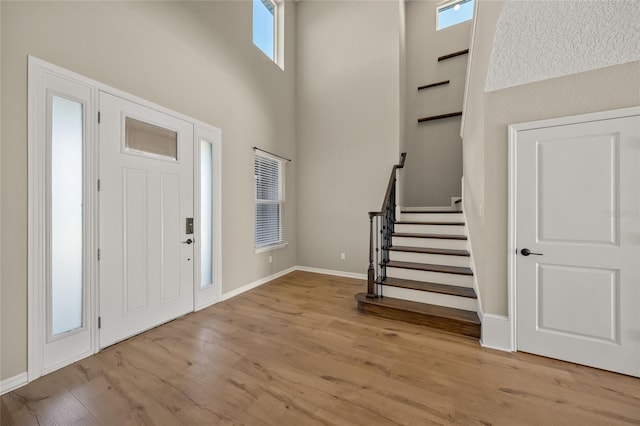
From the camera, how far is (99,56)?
2275 mm

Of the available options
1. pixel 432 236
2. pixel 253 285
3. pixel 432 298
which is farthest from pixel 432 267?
pixel 253 285

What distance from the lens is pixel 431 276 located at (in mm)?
3162

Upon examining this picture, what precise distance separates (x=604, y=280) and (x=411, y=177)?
3691 millimetres

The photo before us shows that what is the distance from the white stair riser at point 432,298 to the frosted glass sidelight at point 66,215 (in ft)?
10.1

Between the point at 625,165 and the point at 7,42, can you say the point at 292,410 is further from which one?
the point at 7,42

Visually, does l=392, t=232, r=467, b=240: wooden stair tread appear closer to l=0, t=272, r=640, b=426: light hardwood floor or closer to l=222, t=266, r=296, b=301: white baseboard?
l=0, t=272, r=640, b=426: light hardwood floor

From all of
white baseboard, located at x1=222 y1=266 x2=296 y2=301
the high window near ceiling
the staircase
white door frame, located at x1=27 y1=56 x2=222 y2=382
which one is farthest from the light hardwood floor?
the high window near ceiling

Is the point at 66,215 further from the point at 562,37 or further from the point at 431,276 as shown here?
the point at 562,37

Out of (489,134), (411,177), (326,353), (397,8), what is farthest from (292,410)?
(397,8)

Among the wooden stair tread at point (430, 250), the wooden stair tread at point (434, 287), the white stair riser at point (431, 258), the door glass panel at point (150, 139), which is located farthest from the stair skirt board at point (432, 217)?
the door glass panel at point (150, 139)

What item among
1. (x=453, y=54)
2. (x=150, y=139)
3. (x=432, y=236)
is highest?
(x=453, y=54)

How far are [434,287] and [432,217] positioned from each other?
151 cm

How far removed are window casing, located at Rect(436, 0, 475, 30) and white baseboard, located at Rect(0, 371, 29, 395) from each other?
7563mm

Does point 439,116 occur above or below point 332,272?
above
